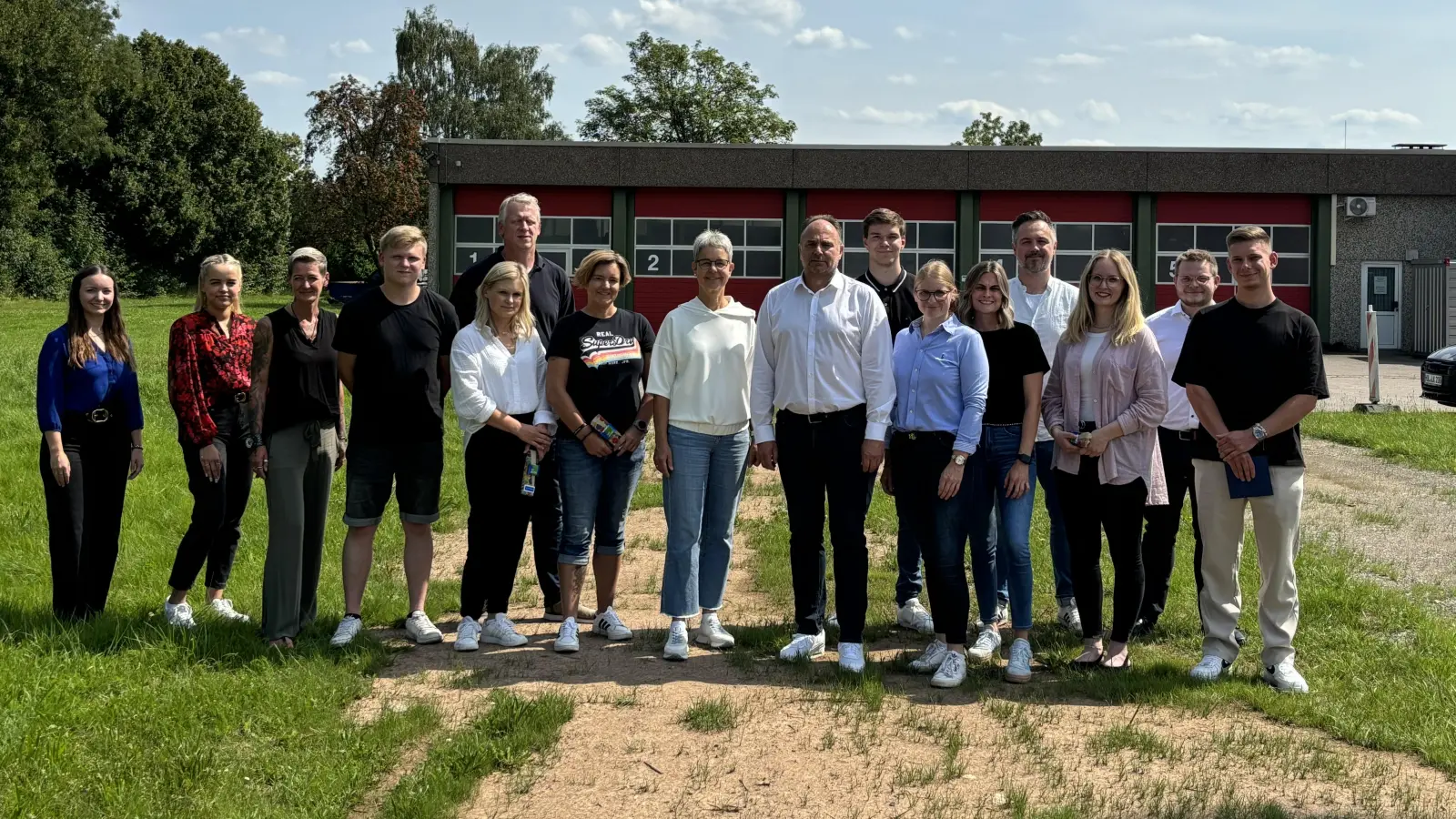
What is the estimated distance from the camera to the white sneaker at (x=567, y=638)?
615 centimetres

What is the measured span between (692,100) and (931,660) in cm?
6010

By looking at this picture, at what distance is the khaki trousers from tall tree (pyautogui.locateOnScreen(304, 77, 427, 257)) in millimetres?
44532

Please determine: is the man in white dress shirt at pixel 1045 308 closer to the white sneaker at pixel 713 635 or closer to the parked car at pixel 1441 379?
the white sneaker at pixel 713 635

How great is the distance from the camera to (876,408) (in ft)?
19.2

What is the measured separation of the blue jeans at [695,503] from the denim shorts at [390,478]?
112 centimetres

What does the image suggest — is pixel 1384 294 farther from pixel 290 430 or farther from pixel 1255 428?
pixel 290 430

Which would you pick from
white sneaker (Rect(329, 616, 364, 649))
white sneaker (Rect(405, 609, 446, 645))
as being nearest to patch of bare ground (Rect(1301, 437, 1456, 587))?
white sneaker (Rect(405, 609, 446, 645))

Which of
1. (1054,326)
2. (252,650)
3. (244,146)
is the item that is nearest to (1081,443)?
(1054,326)

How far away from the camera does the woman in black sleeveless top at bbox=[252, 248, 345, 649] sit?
19.9 feet

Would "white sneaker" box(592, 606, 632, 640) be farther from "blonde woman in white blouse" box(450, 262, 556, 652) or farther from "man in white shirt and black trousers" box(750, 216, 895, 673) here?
"man in white shirt and black trousers" box(750, 216, 895, 673)

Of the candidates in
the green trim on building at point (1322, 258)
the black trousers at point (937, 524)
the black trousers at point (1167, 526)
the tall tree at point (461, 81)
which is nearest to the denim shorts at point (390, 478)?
the black trousers at point (937, 524)

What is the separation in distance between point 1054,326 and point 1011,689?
6.36ft

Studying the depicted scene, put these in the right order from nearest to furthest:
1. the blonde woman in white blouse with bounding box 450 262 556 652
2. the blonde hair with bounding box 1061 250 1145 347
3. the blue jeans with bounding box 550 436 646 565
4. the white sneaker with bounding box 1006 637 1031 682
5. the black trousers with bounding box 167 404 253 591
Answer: the white sneaker with bounding box 1006 637 1031 682, the blonde hair with bounding box 1061 250 1145 347, the blonde woman in white blouse with bounding box 450 262 556 652, the blue jeans with bounding box 550 436 646 565, the black trousers with bounding box 167 404 253 591

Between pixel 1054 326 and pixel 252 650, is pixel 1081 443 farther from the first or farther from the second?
pixel 252 650
